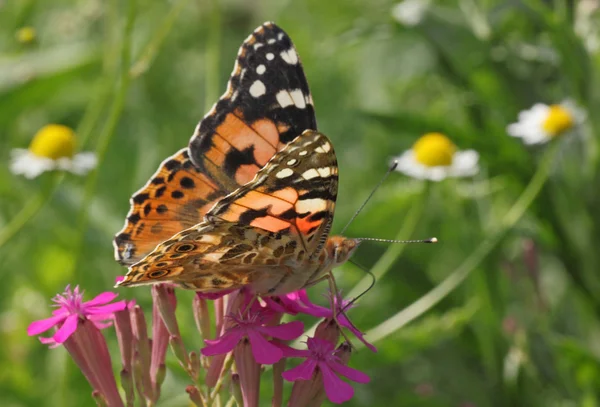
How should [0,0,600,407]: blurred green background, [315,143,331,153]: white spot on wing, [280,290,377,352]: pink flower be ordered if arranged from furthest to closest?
[0,0,600,407]: blurred green background
[280,290,377,352]: pink flower
[315,143,331,153]: white spot on wing

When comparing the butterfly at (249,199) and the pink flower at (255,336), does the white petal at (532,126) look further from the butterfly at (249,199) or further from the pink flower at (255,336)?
the pink flower at (255,336)

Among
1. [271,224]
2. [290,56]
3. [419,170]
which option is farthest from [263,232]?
[419,170]

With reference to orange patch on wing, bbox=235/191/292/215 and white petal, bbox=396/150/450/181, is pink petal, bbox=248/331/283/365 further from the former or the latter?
white petal, bbox=396/150/450/181

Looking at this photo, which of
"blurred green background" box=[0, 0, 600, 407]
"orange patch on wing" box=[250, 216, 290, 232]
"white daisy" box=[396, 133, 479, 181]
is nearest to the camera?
"orange patch on wing" box=[250, 216, 290, 232]

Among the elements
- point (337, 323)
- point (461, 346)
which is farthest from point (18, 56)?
point (337, 323)

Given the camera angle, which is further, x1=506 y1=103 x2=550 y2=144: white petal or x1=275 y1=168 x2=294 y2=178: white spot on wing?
x1=506 y1=103 x2=550 y2=144: white petal

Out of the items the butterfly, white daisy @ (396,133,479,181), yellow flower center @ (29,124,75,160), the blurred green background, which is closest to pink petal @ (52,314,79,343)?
the butterfly

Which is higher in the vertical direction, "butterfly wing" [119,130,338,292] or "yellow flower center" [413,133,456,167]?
"butterfly wing" [119,130,338,292]

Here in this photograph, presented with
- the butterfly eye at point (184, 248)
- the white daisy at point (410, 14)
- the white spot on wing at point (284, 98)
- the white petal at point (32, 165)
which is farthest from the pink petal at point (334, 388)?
the white daisy at point (410, 14)

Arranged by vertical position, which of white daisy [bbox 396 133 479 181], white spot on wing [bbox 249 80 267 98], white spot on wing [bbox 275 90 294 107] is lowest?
white daisy [bbox 396 133 479 181]
